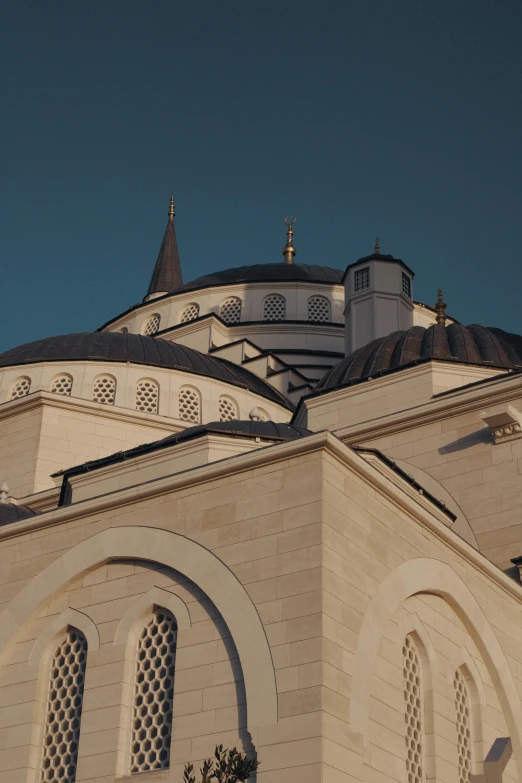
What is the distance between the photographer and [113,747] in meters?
12.2

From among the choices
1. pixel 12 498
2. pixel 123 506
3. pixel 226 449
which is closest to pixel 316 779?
pixel 123 506

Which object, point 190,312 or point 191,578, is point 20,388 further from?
point 191,578

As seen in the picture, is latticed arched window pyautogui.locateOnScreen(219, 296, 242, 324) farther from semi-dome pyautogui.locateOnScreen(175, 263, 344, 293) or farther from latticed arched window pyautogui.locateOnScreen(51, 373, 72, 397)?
latticed arched window pyautogui.locateOnScreen(51, 373, 72, 397)

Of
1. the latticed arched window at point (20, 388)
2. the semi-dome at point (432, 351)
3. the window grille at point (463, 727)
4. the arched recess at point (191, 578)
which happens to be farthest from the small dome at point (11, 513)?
the window grille at point (463, 727)

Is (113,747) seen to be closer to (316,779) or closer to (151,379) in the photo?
(316,779)

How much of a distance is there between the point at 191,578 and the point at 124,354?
12291 millimetres

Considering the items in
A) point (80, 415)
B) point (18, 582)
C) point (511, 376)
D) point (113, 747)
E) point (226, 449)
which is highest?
point (80, 415)

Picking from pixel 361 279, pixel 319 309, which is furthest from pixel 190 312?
pixel 361 279

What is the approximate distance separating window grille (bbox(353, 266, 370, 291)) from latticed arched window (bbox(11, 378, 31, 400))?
788 cm

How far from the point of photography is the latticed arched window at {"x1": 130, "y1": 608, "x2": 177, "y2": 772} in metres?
12.2

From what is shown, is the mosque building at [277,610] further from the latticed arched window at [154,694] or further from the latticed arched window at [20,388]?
the latticed arched window at [20,388]

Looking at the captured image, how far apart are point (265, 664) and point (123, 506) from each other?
2979mm

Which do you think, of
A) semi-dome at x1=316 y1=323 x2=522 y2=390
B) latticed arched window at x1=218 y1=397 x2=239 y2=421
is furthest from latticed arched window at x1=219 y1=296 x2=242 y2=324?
semi-dome at x1=316 y1=323 x2=522 y2=390

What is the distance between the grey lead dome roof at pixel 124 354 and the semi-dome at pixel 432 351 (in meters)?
3.93
